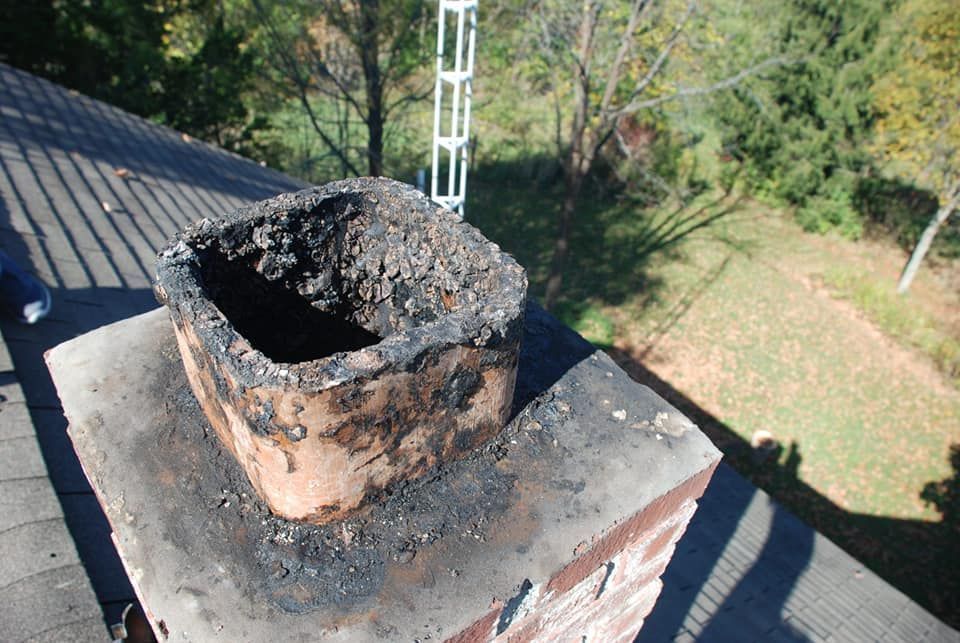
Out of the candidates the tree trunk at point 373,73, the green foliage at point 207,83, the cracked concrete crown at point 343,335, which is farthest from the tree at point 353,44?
the cracked concrete crown at point 343,335

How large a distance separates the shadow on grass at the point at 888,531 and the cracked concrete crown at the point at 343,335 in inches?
419

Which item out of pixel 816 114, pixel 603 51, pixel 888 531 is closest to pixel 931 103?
pixel 816 114

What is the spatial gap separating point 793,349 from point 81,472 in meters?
14.6

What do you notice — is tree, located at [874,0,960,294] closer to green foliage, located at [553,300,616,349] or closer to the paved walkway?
green foliage, located at [553,300,616,349]

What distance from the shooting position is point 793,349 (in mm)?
14414

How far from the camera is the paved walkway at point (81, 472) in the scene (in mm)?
2449

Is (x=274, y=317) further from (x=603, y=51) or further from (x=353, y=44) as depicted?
(x=603, y=51)

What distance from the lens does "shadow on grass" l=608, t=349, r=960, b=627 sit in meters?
9.70

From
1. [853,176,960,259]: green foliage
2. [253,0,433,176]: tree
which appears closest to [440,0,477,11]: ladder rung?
[253,0,433,176]: tree

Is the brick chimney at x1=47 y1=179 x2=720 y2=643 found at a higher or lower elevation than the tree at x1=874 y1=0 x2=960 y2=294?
higher

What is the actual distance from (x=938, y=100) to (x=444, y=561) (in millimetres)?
18067

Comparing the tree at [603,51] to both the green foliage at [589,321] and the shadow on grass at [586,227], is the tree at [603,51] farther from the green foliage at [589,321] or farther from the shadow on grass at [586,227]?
the shadow on grass at [586,227]

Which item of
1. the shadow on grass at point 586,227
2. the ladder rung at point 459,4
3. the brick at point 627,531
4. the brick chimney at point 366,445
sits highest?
the ladder rung at point 459,4

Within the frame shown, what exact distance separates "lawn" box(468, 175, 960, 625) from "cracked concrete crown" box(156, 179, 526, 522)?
422 inches
